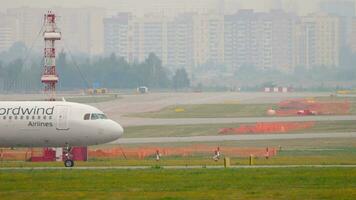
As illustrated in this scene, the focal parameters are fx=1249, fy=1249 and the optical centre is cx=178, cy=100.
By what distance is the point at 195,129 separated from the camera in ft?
275

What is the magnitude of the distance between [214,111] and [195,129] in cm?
2024

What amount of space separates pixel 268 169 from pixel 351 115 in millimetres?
48959

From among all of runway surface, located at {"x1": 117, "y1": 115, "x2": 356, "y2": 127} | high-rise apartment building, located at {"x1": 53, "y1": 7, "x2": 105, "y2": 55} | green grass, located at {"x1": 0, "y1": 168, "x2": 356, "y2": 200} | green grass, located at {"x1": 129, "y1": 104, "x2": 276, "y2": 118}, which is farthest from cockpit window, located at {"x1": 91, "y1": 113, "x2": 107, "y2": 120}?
high-rise apartment building, located at {"x1": 53, "y1": 7, "x2": 105, "y2": 55}

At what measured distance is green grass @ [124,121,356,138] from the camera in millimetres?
79875

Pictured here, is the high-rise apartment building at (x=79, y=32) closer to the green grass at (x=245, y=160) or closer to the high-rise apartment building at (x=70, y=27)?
the high-rise apartment building at (x=70, y=27)

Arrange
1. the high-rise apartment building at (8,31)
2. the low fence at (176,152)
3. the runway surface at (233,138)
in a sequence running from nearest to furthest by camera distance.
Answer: the low fence at (176,152)
the runway surface at (233,138)
the high-rise apartment building at (8,31)

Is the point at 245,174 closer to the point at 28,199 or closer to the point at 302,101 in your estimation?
the point at 28,199

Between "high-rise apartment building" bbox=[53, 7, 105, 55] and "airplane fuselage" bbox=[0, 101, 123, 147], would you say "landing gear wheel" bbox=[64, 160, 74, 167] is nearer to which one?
"airplane fuselage" bbox=[0, 101, 123, 147]

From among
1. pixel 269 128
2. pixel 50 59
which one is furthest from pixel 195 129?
pixel 50 59

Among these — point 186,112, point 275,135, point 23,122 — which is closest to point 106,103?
point 186,112

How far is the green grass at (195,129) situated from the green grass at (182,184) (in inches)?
1332

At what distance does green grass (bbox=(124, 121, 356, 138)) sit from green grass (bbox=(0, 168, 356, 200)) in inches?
1332

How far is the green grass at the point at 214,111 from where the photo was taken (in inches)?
3863

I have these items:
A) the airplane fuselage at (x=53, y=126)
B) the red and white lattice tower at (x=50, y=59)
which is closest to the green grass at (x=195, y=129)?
the red and white lattice tower at (x=50, y=59)
